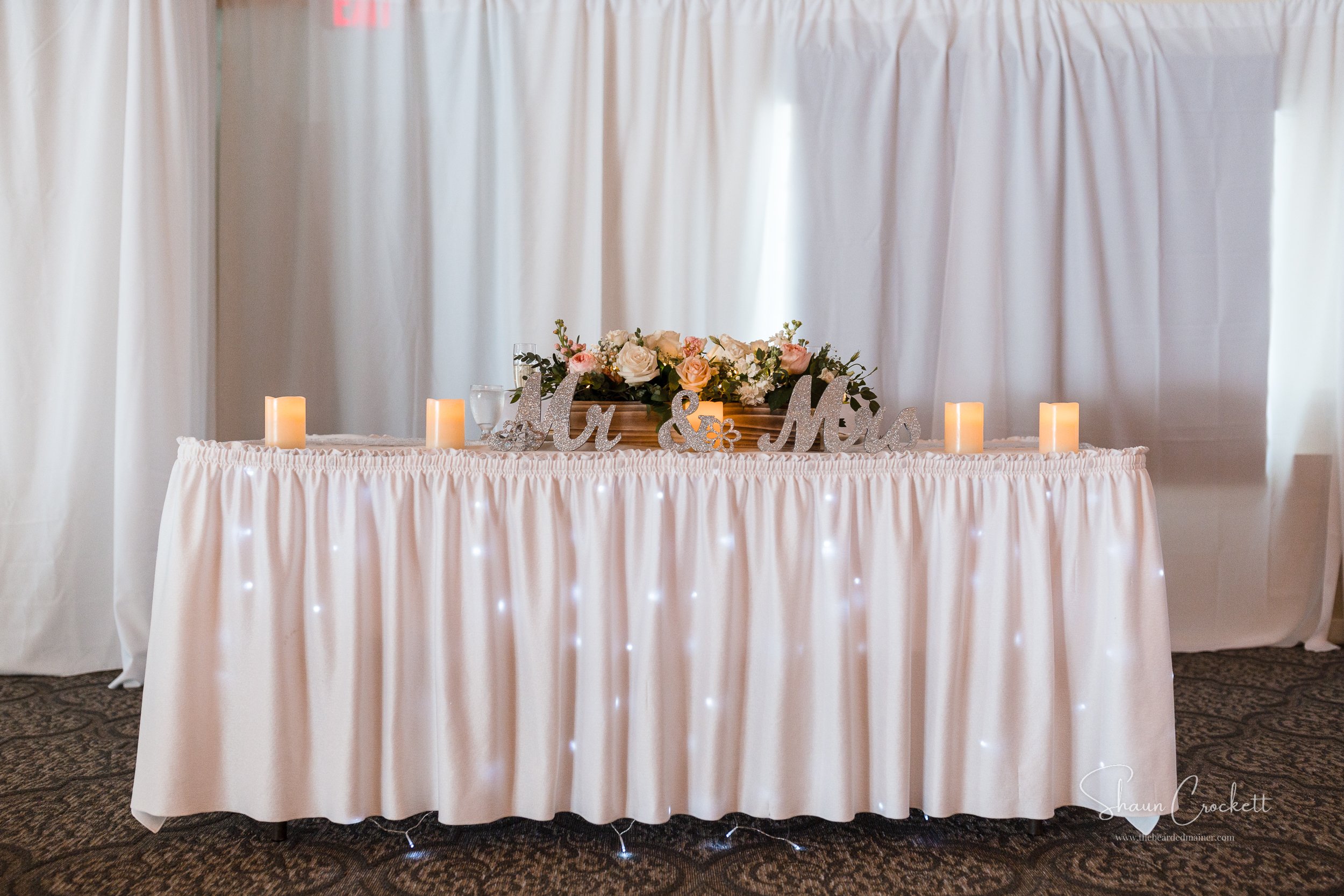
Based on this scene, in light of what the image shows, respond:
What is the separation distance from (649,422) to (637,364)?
121 mm

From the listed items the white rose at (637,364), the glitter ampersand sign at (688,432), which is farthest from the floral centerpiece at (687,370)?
the glitter ampersand sign at (688,432)

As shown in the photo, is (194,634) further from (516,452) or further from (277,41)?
(277,41)

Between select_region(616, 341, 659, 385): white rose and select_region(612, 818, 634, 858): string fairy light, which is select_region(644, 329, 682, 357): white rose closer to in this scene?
select_region(616, 341, 659, 385): white rose

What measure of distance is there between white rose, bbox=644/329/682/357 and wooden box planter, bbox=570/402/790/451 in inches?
5.1

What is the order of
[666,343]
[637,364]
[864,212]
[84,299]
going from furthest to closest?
[864,212]
[84,299]
[666,343]
[637,364]

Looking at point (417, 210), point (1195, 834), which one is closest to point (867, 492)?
point (1195, 834)

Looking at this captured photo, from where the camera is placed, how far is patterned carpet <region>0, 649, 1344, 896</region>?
146 centimetres

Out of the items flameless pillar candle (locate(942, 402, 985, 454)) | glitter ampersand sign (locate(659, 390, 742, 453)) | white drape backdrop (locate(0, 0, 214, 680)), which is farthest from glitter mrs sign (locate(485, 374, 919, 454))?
white drape backdrop (locate(0, 0, 214, 680))

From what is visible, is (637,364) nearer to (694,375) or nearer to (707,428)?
(694,375)

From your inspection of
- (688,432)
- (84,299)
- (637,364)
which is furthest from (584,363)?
(84,299)

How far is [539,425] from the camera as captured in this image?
5.25 feet

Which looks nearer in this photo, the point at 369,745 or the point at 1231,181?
the point at 369,745

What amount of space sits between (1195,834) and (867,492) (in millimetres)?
930

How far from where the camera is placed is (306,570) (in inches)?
59.7
